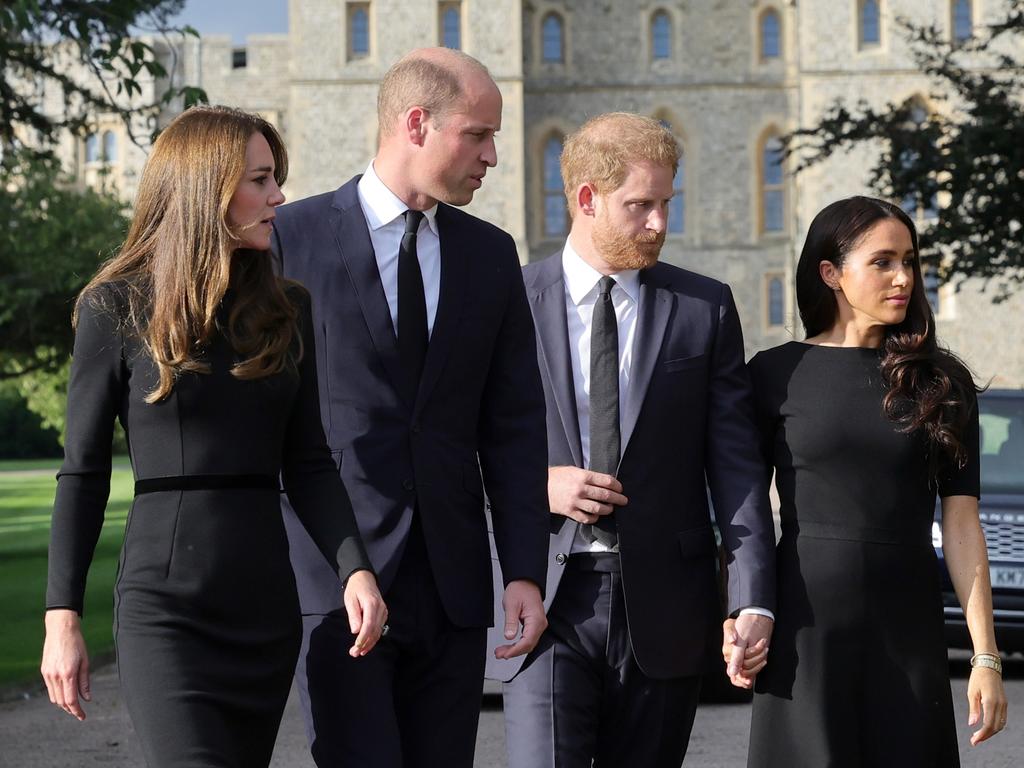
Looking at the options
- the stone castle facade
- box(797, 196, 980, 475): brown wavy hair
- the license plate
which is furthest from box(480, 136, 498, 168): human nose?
the stone castle facade

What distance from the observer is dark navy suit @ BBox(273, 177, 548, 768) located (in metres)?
3.48

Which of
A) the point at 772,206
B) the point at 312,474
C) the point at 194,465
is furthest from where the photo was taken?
the point at 772,206

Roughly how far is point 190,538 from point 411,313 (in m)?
0.81

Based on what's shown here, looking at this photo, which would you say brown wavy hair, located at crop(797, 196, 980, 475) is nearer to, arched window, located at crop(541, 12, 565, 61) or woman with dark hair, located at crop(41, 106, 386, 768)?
woman with dark hair, located at crop(41, 106, 386, 768)

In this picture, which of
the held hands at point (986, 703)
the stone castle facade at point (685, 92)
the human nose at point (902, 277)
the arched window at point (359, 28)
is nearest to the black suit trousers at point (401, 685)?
the held hands at point (986, 703)

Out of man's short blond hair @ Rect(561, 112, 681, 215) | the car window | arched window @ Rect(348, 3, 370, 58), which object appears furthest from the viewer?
arched window @ Rect(348, 3, 370, 58)

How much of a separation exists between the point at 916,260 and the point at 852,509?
0.62 m

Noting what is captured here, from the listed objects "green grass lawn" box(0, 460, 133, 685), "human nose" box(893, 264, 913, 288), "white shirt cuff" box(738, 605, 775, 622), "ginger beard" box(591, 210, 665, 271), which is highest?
"ginger beard" box(591, 210, 665, 271)

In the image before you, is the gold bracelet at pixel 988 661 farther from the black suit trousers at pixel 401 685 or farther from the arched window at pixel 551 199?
the arched window at pixel 551 199

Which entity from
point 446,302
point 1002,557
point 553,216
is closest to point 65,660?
point 446,302

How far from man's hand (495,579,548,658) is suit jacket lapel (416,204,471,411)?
17.0 inches

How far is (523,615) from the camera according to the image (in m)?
3.63

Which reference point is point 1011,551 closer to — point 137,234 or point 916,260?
point 916,260

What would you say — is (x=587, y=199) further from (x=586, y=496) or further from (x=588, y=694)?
(x=588, y=694)
